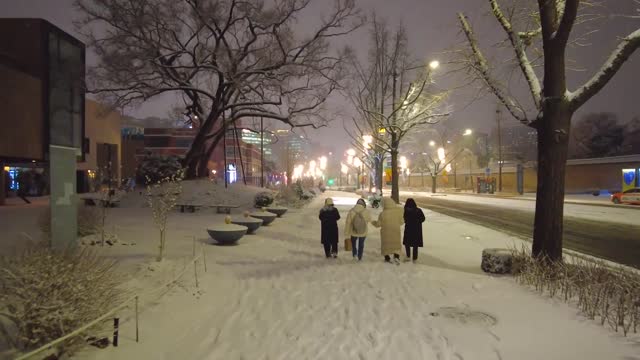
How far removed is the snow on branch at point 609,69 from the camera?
A: 305 inches

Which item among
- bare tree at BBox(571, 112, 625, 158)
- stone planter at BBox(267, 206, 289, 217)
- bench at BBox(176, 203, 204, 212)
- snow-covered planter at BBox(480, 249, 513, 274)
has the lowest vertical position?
snow-covered planter at BBox(480, 249, 513, 274)

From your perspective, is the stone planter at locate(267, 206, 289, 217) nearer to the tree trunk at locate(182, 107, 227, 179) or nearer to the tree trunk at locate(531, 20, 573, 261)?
the tree trunk at locate(182, 107, 227, 179)

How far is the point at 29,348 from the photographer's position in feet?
15.4

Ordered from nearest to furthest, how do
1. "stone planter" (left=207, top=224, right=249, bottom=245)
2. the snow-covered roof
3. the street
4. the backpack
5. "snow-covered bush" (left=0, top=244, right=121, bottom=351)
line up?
"snow-covered bush" (left=0, top=244, right=121, bottom=351), the backpack, "stone planter" (left=207, top=224, right=249, bottom=245), the street, the snow-covered roof

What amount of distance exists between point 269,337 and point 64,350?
7.94ft

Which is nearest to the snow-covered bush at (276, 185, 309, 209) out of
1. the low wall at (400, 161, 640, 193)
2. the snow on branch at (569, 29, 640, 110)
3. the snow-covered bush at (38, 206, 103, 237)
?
the snow-covered bush at (38, 206, 103, 237)

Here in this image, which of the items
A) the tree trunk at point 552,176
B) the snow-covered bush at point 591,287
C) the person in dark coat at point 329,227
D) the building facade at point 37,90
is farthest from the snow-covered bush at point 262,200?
the tree trunk at point 552,176

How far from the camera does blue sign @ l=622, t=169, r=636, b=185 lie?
128 feet

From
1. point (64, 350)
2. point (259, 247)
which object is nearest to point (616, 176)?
point (259, 247)

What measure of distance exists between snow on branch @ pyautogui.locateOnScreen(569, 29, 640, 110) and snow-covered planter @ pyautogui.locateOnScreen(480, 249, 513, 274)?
3.45 meters

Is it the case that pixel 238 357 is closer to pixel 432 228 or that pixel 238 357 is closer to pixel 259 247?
pixel 259 247

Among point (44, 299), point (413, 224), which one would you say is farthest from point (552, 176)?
point (44, 299)

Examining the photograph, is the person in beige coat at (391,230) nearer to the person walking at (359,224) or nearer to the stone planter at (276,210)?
the person walking at (359,224)

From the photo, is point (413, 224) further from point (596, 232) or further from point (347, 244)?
point (596, 232)
